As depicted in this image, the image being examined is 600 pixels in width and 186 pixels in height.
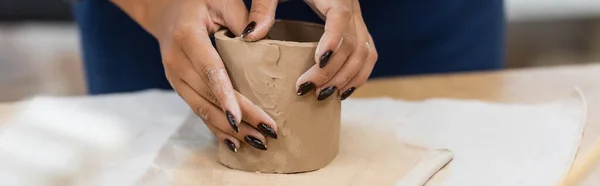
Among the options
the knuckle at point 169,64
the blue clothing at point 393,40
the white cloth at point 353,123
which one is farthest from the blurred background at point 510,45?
the knuckle at point 169,64

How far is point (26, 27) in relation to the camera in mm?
2234

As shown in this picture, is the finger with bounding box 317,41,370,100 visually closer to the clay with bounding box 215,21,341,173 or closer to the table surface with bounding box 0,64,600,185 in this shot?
the clay with bounding box 215,21,341,173

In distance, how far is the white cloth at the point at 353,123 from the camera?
0.61 meters

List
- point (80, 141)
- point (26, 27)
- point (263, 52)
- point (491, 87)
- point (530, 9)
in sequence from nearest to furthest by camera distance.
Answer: point (263, 52), point (80, 141), point (491, 87), point (530, 9), point (26, 27)

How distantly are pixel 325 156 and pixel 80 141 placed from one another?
24cm

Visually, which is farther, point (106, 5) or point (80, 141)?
point (106, 5)

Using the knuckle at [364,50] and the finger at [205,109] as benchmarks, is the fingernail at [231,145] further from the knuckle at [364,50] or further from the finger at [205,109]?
the knuckle at [364,50]

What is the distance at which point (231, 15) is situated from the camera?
0.61m

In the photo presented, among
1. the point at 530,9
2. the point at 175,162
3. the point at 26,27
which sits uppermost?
the point at 175,162

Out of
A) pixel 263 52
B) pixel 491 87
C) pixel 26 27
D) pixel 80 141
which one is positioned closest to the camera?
pixel 263 52

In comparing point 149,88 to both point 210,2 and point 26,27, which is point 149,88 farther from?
point 26,27

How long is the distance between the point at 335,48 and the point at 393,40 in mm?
391

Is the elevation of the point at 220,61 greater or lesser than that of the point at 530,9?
greater

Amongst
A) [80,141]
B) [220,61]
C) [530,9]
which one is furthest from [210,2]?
[530,9]
